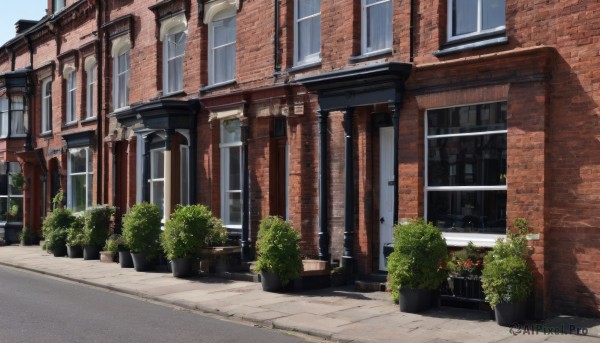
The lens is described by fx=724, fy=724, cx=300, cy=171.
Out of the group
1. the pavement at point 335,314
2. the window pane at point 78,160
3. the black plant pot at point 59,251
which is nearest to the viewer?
the pavement at point 335,314

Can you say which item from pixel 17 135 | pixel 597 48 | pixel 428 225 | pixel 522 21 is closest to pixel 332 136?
pixel 428 225

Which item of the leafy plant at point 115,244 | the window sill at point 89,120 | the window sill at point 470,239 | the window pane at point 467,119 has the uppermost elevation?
the window sill at point 89,120

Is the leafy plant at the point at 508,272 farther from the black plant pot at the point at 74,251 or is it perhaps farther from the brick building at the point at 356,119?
the black plant pot at the point at 74,251

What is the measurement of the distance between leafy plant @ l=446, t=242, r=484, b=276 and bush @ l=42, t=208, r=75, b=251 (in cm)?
1424

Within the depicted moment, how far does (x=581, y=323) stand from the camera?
32.5ft

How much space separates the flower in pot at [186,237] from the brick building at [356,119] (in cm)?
103

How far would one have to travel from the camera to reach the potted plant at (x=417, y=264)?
432 inches

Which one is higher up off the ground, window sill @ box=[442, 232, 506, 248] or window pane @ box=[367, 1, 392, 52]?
window pane @ box=[367, 1, 392, 52]

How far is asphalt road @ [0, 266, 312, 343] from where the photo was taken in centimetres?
959

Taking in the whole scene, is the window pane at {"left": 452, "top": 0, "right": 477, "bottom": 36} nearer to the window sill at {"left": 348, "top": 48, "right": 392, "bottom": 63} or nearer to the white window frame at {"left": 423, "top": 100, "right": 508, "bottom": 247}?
the white window frame at {"left": 423, "top": 100, "right": 508, "bottom": 247}

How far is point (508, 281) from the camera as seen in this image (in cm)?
992

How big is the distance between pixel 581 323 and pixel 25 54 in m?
24.7

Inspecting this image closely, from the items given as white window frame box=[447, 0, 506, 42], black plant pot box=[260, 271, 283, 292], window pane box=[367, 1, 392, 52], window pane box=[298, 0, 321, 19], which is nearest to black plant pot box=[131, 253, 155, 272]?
black plant pot box=[260, 271, 283, 292]

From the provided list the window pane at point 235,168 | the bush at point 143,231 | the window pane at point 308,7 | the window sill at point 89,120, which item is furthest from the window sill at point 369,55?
the window sill at point 89,120
